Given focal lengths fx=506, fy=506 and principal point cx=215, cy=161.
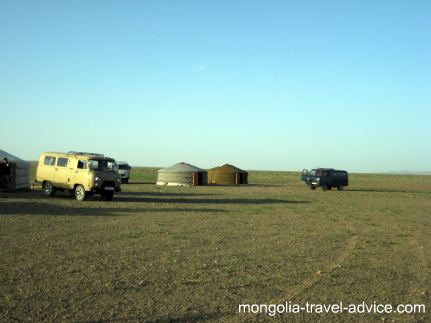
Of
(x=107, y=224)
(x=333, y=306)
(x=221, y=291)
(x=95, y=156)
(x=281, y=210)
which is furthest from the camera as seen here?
(x=95, y=156)

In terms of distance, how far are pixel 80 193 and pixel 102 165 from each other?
1789 mm

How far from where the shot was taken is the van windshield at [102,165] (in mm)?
25534

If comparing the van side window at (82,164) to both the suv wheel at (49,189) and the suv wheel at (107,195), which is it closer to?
the suv wheel at (107,195)

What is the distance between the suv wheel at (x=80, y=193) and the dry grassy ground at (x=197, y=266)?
6719mm

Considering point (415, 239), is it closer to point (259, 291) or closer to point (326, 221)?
point (326, 221)

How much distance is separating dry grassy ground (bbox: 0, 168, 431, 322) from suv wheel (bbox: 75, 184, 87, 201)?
22.0 feet

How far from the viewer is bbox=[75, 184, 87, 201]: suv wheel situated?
25484mm

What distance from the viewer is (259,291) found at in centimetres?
799

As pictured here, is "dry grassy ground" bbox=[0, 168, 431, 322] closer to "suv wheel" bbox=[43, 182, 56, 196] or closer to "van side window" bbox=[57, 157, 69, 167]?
"van side window" bbox=[57, 157, 69, 167]

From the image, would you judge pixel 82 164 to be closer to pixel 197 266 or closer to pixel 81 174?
pixel 81 174

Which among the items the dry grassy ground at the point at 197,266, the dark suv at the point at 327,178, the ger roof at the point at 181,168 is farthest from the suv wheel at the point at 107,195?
the dark suv at the point at 327,178

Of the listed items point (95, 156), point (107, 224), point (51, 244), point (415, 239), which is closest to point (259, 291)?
point (51, 244)

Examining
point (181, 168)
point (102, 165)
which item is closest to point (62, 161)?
point (102, 165)

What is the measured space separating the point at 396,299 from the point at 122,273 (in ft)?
15.1
